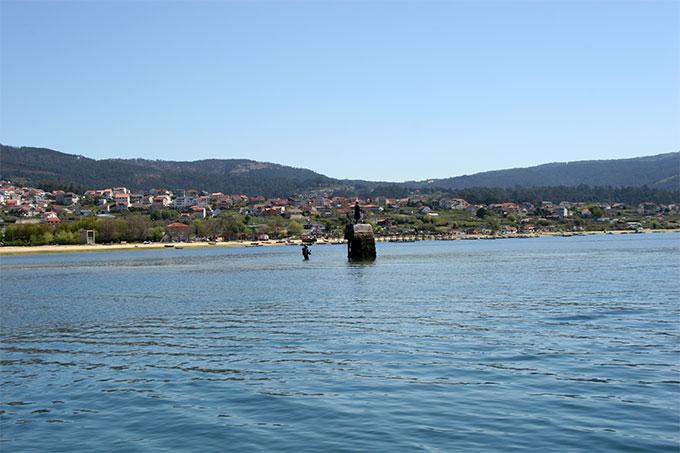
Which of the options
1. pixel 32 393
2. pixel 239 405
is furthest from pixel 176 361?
pixel 239 405

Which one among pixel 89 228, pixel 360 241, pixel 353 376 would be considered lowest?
pixel 353 376

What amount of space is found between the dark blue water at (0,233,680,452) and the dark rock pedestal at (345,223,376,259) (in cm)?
3542

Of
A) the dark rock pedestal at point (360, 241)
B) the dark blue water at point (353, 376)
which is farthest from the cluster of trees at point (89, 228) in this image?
the dark blue water at point (353, 376)

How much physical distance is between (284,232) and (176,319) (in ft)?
570

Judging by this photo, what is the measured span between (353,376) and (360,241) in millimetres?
51177

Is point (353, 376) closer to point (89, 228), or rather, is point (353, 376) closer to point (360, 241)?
point (360, 241)

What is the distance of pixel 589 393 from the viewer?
12070 millimetres

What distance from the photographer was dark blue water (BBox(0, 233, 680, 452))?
1027 centimetres

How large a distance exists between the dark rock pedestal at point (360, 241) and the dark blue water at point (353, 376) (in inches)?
1395

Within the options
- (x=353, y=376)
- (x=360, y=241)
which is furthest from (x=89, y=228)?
(x=353, y=376)

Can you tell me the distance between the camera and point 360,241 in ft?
213

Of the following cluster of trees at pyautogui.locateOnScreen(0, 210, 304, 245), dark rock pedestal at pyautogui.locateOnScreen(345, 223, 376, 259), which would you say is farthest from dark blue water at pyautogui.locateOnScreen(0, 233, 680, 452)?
cluster of trees at pyautogui.locateOnScreen(0, 210, 304, 245)

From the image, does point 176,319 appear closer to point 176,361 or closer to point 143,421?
point 176,361

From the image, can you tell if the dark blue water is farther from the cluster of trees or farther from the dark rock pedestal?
the cluster of trees
